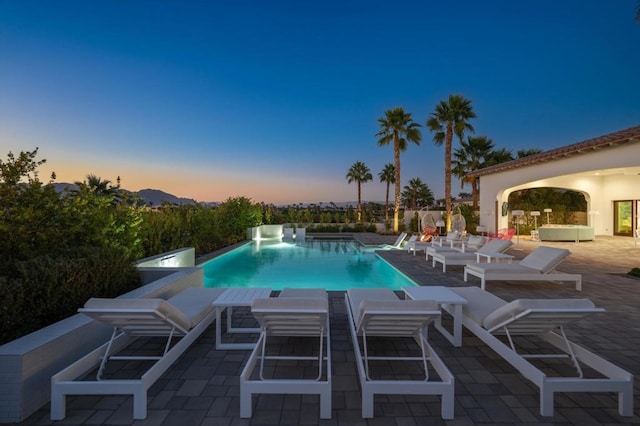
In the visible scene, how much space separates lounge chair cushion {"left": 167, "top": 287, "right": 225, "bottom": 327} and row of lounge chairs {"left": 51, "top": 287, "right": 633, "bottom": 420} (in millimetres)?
31

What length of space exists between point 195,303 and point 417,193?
44.5 meters

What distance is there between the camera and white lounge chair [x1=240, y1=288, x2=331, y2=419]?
2.05m

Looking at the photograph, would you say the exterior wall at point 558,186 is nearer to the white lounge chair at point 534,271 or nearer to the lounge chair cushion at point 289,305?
the white lounge chair at point 534,271

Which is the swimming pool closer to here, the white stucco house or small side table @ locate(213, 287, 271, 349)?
small side table @ locate(213, 287, 271, 349)

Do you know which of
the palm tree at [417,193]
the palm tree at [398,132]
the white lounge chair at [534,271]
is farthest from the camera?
the palm tree at [417,193]

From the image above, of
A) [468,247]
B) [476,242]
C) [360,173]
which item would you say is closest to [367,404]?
[476,242]

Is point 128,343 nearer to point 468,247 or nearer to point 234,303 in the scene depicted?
point 234,303

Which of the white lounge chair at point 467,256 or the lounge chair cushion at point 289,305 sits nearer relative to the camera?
the lounge chair cushion at point 289,305

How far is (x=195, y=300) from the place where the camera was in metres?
3.69

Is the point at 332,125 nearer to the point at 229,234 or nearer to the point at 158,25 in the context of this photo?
the point at 229,234

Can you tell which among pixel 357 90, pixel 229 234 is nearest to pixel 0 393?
pixel 229 234

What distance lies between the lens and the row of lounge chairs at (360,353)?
2.05 meters

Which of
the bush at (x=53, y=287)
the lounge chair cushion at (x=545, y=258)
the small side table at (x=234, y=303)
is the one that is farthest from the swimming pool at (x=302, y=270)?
the bush at (x=53, y=287)

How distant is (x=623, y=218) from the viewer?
16.2 meters
